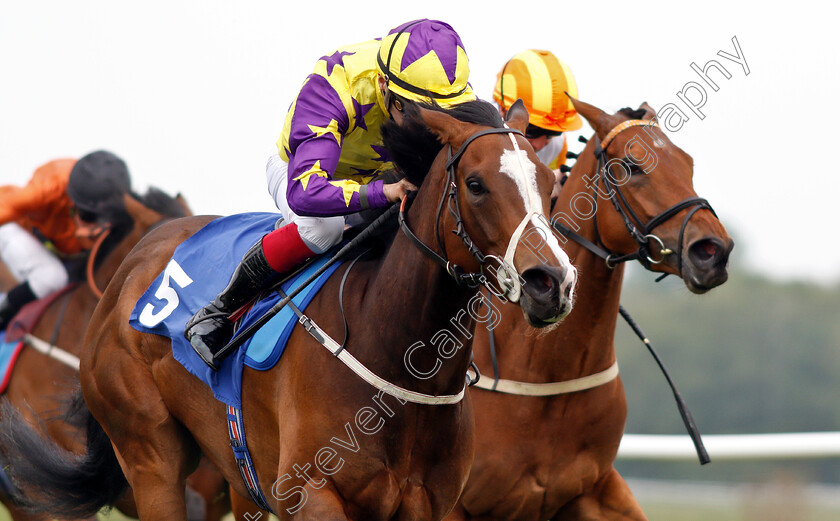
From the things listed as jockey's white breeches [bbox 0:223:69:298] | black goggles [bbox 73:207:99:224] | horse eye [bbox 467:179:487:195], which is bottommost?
jockey's white breeches [bbox 0:223:69:298]

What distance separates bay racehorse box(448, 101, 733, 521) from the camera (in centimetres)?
392

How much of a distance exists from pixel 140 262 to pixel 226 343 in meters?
0.88

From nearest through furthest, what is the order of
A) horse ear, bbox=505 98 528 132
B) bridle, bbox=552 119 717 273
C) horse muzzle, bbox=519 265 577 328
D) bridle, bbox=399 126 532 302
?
horse muzzle, bbox=519 265 577 328
bridle, bbox=399 126 532 302
horse ear, bbox=505 98 528 132
bridle, bbox=552 119 717 273

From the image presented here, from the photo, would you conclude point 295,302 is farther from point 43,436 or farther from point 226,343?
point 43,436

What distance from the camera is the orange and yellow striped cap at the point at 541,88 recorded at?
474 centimetres

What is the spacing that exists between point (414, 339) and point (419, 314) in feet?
0.27

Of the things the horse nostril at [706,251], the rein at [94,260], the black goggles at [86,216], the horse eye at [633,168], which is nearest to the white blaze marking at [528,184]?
the horse nostril at [706,251]

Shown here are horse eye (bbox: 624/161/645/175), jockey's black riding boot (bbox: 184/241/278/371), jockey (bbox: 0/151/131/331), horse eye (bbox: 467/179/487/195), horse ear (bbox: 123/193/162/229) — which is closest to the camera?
horse eye (bbox: 467/179/487/195)

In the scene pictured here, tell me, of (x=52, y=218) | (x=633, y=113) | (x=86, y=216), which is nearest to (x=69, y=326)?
(x=86, y=216)

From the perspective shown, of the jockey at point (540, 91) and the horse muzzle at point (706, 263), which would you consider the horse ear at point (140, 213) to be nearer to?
the jockey at point (540, 91)

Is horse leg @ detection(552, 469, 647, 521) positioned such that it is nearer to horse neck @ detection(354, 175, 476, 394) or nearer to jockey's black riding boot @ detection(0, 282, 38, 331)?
horse neck @ detection(354, 175, 476, 394)

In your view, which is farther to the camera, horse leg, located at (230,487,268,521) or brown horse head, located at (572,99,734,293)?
horse leg, located at (230,487,268,521)

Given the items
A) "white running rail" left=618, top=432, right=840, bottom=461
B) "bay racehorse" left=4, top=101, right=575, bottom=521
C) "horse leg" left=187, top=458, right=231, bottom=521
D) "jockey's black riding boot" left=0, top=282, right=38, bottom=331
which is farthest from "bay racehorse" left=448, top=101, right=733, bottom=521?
"jockey's black riding boot" left=0, top=282, right=38, bottom=331

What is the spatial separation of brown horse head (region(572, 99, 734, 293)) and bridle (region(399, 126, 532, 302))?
3.31ft
